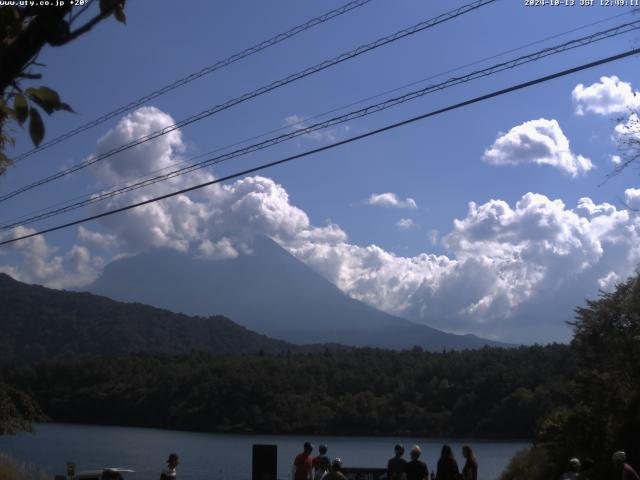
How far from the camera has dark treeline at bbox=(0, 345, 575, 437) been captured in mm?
63691

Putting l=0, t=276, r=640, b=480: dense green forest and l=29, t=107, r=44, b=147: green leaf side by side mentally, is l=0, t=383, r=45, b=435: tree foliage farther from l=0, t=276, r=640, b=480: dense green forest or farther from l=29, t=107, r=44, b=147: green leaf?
l=0, t=276, r=640, b=480: dense green forest

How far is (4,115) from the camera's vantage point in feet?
14.1

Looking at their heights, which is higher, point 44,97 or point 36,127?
point 44,97

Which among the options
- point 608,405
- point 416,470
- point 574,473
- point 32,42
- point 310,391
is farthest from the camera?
point 310,391

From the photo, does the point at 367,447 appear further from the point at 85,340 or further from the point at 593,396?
the point at 85,340

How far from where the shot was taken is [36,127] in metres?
3.81

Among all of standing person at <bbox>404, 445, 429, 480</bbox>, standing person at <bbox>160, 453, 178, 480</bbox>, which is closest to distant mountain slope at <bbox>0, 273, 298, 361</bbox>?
standing person at <bbox>160, 453, 178, 480</bbox>

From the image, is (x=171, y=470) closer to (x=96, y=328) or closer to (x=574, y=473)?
(x=574, y=473)

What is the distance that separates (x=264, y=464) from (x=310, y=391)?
6710 centimetres

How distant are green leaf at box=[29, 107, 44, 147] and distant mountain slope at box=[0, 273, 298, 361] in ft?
499

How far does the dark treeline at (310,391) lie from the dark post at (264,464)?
150ft

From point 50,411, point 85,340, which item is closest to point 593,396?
point 50,411

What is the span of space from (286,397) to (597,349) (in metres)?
53.8

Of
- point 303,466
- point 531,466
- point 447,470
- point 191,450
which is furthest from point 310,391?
point 447,470
